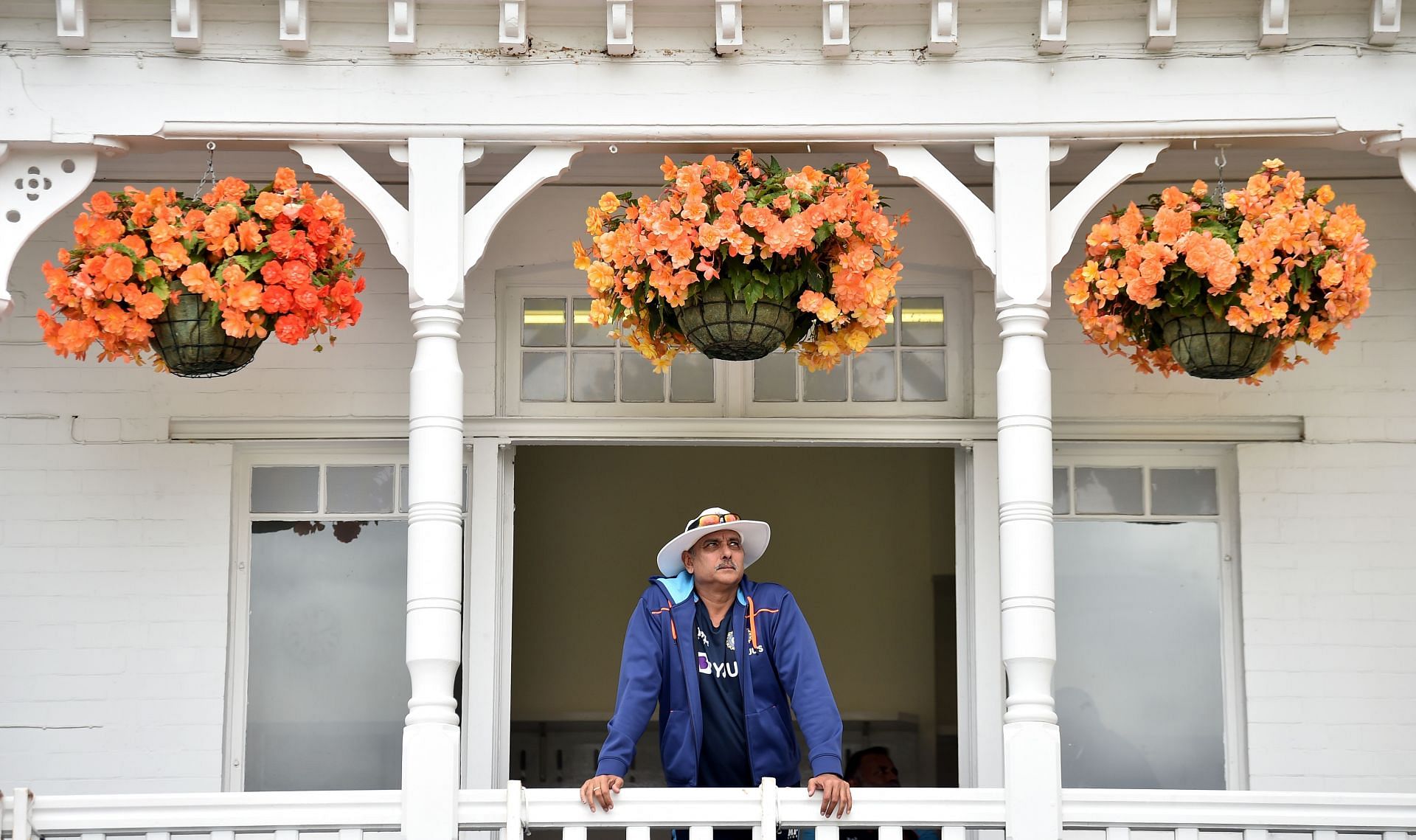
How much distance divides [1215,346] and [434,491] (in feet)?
8.55

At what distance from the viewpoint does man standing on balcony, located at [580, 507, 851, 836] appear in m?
5.69

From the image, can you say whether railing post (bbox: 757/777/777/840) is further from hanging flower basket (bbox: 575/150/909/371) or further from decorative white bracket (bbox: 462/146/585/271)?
decorative white bracket (bbox: 462/146/585/271)

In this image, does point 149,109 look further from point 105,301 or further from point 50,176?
point 105,301

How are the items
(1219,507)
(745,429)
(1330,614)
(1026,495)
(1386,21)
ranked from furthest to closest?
1. (1219,507)
2. (745,429)
3. (1330,614)
4. (1386,21)
5. (1026,495)

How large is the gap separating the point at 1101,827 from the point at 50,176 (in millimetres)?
4144

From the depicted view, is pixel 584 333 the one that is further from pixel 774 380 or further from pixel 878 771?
pixel 878 771

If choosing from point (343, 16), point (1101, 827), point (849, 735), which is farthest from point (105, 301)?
point (849, 735)

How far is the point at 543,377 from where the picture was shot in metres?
7.05

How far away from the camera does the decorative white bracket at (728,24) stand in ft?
18.9

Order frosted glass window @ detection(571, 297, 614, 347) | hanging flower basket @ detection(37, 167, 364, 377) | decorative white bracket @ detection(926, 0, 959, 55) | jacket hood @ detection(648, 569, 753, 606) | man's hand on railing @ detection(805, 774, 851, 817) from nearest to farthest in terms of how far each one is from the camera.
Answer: man's hand on railing @ detection(805, 774, 851, 817) < hanging flower basket @ detection(37, 167, 364, 377) < decorative white bracket @ detection(926, 0, 959, 55) < jacket hood @ detection(648, 569, 753, 606) < frosted glass window @ detection(571, 297, 614, 347)

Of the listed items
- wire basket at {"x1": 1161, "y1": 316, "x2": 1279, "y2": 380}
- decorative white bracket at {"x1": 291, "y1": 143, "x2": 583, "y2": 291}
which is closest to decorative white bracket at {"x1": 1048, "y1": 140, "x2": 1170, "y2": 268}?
wire basket at {"x1": 1161, "y1": 316, "x2": 1279, "y2": 380}

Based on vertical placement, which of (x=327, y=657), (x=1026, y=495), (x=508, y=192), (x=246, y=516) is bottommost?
(x=327, y=657)

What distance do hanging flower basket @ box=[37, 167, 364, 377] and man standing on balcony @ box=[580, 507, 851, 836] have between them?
1531mm

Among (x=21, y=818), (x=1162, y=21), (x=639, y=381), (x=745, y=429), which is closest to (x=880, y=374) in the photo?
(x=745, y=429)
